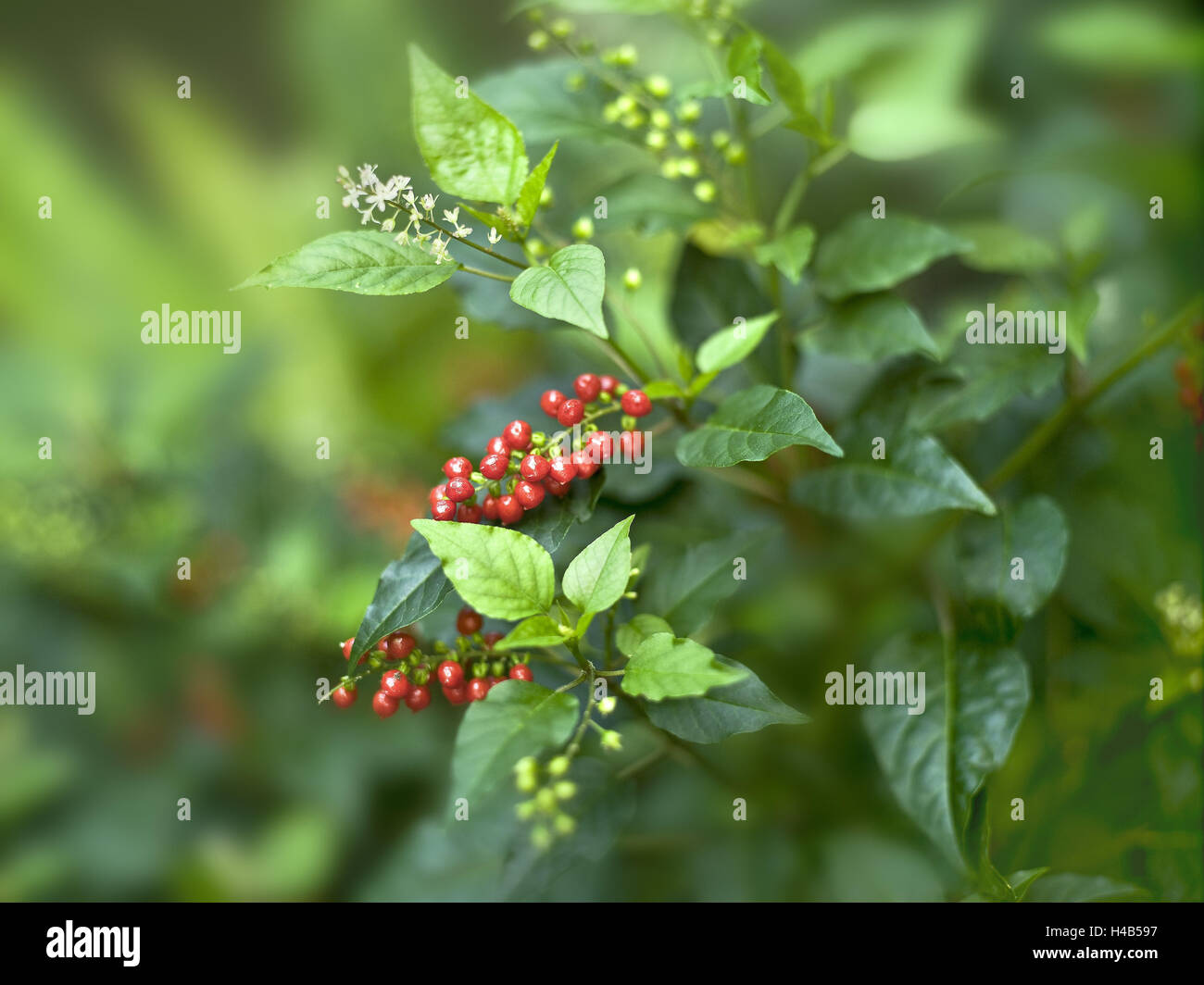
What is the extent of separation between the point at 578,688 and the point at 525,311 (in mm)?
250

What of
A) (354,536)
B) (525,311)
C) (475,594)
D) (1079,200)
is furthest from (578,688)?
(1079,200)

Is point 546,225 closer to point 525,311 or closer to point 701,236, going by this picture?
point 525,311

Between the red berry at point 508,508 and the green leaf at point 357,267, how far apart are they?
12cm

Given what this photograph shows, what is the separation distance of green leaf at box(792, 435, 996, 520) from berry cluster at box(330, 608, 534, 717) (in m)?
0.24

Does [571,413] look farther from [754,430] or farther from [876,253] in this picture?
[876,253]

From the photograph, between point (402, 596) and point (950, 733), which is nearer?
point (402, 596)

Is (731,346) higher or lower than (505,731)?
higher

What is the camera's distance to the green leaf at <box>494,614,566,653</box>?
46 cm

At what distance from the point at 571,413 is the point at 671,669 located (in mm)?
153

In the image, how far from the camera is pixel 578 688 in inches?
22.1

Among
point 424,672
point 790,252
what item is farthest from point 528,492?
point 790,252

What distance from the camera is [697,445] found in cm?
52

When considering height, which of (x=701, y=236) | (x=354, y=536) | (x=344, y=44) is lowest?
(x=354, y=536)

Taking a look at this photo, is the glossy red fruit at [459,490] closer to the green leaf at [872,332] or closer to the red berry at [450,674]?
the red berry at [450,674]
